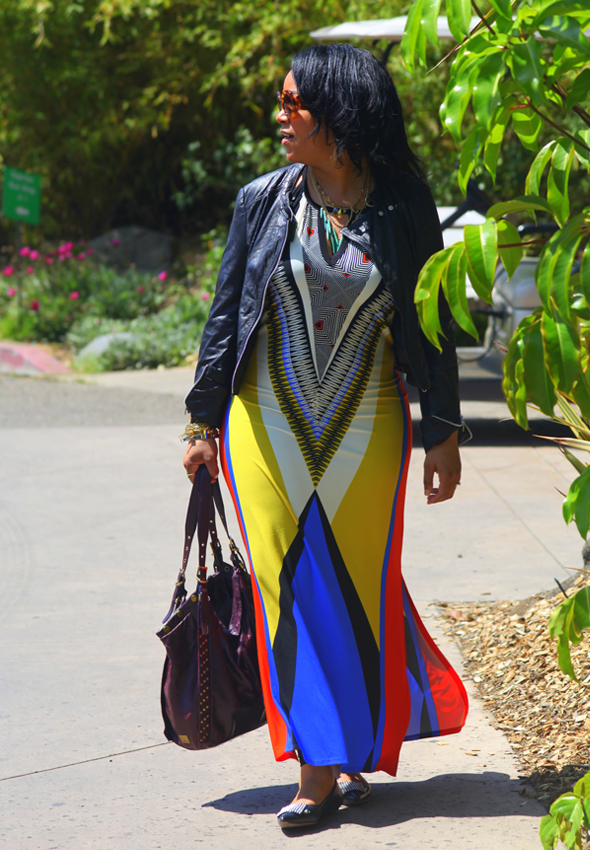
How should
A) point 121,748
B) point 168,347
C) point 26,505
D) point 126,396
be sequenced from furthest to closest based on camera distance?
1. point 168,347
2. point 126,396
3. point 26,505
4. point 121,748

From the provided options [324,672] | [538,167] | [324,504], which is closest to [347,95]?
[538,167]

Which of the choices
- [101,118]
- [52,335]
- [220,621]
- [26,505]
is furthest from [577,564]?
[101,118]

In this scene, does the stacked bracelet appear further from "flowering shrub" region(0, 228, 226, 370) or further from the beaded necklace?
"flowering shrub" region(0, 228, 226, 370)

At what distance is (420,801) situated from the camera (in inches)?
108

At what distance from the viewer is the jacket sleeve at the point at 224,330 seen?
2.71m

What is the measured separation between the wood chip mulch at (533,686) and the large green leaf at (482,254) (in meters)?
1.64

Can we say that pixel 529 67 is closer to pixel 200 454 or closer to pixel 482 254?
pixel 482 254

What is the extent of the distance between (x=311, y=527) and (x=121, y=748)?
3.32 feet

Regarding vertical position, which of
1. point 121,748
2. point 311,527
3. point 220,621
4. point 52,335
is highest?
point 311,527

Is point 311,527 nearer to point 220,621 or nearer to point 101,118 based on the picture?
point 220,621

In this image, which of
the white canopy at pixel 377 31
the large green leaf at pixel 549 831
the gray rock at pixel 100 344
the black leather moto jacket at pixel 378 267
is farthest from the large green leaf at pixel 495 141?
the gray rock at pixel 100 344

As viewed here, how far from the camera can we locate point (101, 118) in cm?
1612

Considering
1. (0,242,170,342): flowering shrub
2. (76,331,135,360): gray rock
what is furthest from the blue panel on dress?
(0,242,170,342): flowering shrub

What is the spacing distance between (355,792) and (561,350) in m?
1.60
